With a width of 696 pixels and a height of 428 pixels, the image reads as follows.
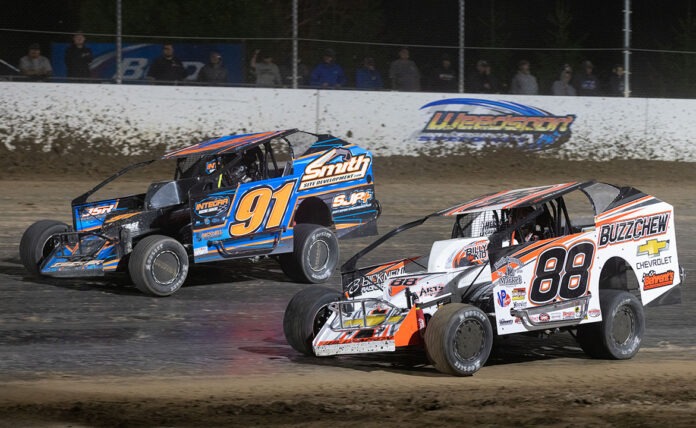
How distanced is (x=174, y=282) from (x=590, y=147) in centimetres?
1182

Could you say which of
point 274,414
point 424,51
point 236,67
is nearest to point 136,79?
point 236,67

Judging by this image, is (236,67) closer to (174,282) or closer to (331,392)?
(174,282)

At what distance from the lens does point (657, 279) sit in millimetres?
8664

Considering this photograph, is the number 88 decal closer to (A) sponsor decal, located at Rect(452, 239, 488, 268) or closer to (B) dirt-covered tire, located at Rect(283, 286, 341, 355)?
(A) sponsor decal, located at Rect(452, 239, 488, 268)

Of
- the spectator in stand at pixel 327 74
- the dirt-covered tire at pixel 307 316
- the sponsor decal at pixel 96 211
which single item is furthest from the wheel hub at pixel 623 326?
the spectator in stand at pixel 327 74

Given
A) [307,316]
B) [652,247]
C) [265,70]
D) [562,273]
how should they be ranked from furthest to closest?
[265,70]
[652,247]
[562,273]
[307,316]

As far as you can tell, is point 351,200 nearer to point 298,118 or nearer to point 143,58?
point 298,118

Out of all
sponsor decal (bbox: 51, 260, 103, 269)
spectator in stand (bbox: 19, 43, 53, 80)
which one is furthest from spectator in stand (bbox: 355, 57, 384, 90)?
sponsor decal (bbox: 51, 260, 103, 269)

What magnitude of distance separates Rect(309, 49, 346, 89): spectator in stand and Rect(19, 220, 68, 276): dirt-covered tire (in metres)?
8.79

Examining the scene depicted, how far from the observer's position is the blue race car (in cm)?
1076

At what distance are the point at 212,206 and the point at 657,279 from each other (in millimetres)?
4574

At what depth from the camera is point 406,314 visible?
7.55 m

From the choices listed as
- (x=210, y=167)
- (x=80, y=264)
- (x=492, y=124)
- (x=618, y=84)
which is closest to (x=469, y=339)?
(x=80, y=264)

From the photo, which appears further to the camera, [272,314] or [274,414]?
[272,314]
